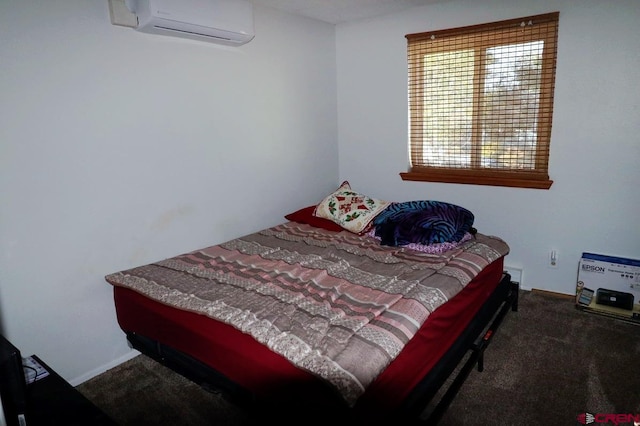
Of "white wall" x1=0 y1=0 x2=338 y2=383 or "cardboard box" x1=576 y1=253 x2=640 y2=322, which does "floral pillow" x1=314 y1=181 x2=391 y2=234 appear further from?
"cardboard box" x1=576 y1=253 x2=640 y2=322

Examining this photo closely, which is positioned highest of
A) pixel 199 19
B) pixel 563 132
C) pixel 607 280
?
pixel 199 19

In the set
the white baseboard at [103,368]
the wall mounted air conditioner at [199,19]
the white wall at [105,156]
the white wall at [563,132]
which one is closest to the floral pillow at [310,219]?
the white wall at [105,156]

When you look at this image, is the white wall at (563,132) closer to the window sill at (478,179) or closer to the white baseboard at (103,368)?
the window sill at (478,179)

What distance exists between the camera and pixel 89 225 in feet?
7.68

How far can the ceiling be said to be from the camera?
123 inches

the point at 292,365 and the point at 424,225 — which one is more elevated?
the point at 424,225

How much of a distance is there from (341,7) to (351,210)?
162cm

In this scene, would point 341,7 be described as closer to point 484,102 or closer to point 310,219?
point 484,102

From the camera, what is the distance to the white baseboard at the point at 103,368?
2.36m

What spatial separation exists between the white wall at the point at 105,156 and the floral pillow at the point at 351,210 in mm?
556

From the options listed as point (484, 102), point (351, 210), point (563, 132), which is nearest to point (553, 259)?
point (563, 132)

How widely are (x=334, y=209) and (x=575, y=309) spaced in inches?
74.3

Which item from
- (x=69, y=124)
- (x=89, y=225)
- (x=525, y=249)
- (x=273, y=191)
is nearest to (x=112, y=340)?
(x=89, y=225)

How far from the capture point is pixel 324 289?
84.2 inches
